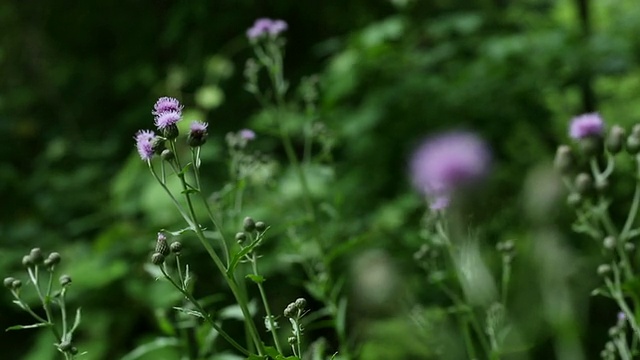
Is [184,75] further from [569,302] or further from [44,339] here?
[569,302]

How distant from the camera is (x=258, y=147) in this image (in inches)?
127

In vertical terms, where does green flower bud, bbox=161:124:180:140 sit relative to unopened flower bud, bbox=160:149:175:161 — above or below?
above

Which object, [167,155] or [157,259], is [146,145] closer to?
[167,155]

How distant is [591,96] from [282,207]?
4.88 ft

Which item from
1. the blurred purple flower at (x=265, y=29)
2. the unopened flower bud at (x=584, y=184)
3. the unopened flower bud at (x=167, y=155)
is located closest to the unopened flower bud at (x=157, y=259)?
the unopened flower bud at (x=167, y=155)

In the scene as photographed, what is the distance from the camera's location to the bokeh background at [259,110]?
108 inches

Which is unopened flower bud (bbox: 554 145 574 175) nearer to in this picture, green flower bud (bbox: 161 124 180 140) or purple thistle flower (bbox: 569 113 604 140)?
purple thistle flower (bbox: 569 113 604 140)

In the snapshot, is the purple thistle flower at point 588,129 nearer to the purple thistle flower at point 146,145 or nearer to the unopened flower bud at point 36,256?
the purple thistle flower at point 146,145

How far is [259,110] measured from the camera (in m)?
3.39

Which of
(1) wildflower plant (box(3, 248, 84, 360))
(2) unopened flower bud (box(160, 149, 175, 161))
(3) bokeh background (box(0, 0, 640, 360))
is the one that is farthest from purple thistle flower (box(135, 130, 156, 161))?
(3) bokeh background (box(0, 0, 640, 360))

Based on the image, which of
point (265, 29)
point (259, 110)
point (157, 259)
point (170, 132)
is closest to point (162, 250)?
point (157, 259)

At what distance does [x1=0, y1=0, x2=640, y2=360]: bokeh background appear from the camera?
8.96 feet

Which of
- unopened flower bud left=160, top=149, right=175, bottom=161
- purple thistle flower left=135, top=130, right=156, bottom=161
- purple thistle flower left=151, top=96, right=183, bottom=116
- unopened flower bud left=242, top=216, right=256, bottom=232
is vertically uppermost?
purple thistle flower left=151, top=96, right=183, bottom=116

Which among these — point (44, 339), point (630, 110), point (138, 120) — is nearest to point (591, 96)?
point (630, 110)
